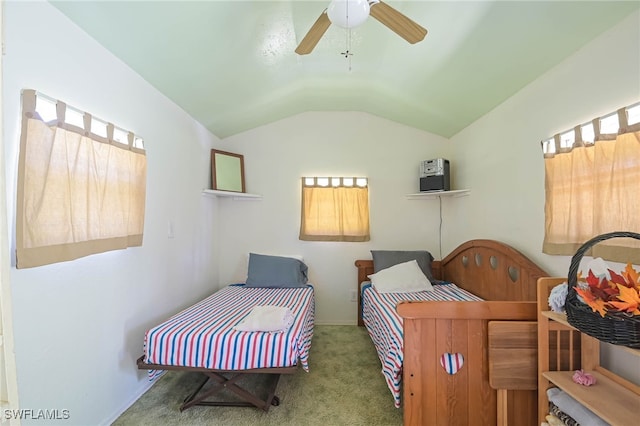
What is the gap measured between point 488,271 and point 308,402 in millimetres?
1915

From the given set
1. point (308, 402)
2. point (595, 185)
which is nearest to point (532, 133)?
point (595, 185)

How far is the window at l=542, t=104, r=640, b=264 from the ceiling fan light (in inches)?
54.3

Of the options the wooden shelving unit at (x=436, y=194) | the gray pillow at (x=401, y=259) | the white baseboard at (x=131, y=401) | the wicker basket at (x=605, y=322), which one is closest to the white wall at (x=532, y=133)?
the wooden shelving unit at (x=436, y=194)

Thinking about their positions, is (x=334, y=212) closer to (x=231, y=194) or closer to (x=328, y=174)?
(x=328, y=174)

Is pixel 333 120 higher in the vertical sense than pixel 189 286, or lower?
higher

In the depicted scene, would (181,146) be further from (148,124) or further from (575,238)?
(575,238)

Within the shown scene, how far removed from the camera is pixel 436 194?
323 cm

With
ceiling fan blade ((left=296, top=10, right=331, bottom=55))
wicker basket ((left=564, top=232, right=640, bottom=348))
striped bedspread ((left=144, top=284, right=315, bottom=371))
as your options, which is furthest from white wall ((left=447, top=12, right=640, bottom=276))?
striped bedspread ((left=144, top=284, right=315, bottom=371))

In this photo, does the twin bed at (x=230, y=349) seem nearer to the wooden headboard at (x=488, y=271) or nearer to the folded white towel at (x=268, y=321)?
the folded white towel at (x=268, y=321)

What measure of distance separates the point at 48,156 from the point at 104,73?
0.70 metres

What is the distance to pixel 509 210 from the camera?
7.59ft

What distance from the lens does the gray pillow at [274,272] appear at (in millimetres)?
3129

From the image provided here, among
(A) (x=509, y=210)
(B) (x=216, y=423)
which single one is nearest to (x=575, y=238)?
(A) (x=509, y=210)

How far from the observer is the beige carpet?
174 cm
